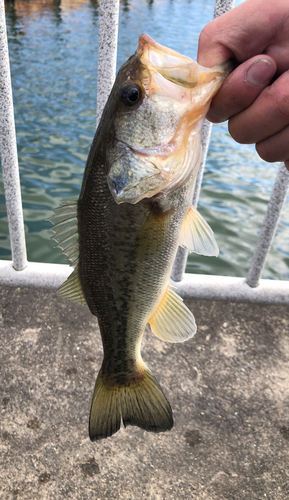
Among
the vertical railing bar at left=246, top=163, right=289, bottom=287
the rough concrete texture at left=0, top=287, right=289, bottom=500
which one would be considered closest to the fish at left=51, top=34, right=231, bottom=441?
the rough concrete texture at left=0, top=287, right=289, bottom=500

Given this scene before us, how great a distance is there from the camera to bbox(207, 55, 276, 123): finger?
1240 mm

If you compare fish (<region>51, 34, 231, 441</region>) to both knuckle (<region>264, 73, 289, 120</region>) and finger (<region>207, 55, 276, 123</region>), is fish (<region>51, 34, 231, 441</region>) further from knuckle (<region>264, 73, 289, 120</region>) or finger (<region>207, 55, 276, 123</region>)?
knuckle (<region>264, 73, 289, 120</region>)

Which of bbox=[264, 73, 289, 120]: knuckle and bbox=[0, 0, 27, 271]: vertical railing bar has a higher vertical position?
bbox=[264, 73, 289, 120]: knuckle

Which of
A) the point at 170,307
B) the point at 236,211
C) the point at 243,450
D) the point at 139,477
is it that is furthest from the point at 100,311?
the point at 236,211

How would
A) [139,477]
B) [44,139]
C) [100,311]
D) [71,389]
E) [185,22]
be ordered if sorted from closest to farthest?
1. [100,311]
2. [139,477]
3. [71,389]
4. [44,139]
5. [185,22]

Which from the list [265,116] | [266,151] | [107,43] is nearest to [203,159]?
[107,43]

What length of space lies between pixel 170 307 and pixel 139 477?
1.04 m

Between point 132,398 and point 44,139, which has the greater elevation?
point 132,398

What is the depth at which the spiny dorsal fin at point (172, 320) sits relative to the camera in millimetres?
1701

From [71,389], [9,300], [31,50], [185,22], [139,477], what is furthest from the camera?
[185,22]

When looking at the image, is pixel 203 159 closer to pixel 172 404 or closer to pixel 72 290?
pixel 72 290

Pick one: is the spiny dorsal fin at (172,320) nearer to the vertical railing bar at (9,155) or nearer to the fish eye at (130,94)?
the fish eye at (130,94)

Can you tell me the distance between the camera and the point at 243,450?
225 cm

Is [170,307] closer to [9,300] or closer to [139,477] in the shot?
[139,477]
